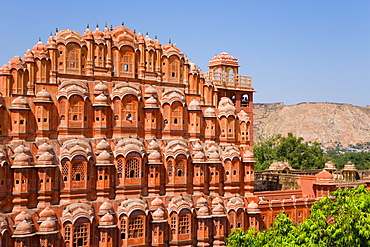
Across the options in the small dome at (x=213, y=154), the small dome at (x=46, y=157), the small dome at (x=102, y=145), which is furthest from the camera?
the small dome at (x=213, y=154)

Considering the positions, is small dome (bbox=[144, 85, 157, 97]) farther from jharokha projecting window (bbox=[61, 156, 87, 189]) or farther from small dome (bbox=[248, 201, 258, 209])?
small dome (bbox=[248, 201, 258, 209])

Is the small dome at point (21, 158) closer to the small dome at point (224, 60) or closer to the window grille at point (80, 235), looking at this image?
the window grille at point (80, 235)

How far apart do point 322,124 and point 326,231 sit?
549ft

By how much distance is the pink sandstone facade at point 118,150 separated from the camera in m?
21.6

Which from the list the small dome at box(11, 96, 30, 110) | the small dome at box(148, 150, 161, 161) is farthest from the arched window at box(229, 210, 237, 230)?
the small dome at box(11, 96, 30, 110)

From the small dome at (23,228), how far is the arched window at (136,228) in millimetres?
5675

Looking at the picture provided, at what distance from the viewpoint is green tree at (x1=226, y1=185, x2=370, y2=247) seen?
51.8 feet

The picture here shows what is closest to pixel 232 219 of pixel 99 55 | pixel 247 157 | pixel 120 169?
pixel 247 157

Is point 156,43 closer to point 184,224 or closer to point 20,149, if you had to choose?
point 20,149

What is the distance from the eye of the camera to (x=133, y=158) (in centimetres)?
2369

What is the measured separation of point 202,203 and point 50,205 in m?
9.42

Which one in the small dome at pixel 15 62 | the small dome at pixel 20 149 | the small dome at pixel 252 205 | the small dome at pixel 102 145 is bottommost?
the small dome at pixel 252 205

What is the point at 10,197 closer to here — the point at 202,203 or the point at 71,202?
the point at 71,202

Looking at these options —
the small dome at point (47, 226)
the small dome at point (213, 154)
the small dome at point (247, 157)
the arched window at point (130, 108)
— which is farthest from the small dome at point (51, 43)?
the small dome at point (247, 157)
